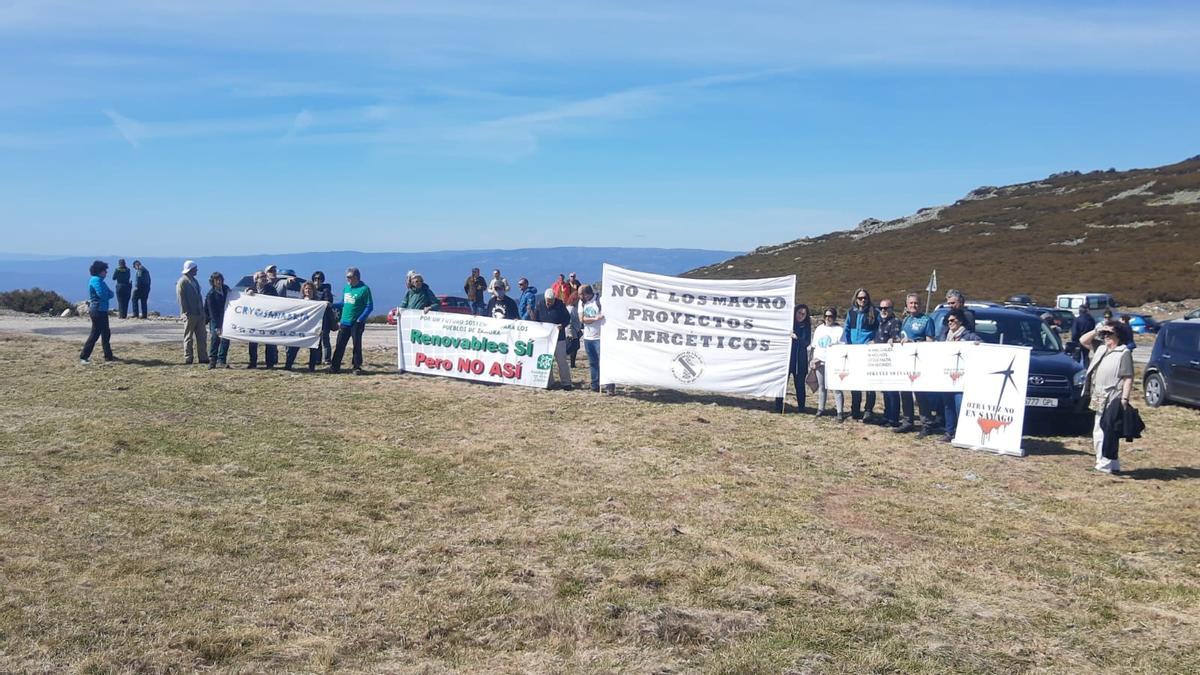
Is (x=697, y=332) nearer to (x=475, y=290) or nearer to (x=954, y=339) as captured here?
(x=954, y=339)

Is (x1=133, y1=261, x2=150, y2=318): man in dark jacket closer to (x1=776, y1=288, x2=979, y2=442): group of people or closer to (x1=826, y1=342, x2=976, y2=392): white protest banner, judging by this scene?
(x1=776, y1=288, x2=979, y2=442): group of people

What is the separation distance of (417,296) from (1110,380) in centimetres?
1169

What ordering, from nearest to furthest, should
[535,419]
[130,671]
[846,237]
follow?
1. [130,671]
2. [535,419]
3. [846,237]

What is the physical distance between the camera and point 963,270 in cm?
7025

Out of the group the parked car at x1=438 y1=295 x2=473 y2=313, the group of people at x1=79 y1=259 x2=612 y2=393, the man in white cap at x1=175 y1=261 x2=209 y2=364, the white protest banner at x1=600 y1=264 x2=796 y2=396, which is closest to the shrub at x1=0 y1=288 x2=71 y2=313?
the parked car at x1=438 y1=295 x2=473 y2=313

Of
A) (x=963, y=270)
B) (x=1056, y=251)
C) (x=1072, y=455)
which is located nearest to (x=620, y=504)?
(x=1072, y=455)

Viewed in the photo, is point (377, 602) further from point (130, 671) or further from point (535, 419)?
point (535, 419)

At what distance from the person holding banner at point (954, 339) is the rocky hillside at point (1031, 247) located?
46472 millimetres

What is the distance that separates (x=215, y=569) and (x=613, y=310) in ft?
31.4

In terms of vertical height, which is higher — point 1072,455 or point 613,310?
point 613,310

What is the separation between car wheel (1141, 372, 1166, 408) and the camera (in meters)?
17.0

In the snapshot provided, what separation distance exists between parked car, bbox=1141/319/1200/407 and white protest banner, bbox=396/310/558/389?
10.9 metres

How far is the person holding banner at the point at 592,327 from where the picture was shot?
1567cm

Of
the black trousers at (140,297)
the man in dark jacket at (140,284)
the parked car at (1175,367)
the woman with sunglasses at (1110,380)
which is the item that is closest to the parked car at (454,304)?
the man in dark jacket at (140,284)
